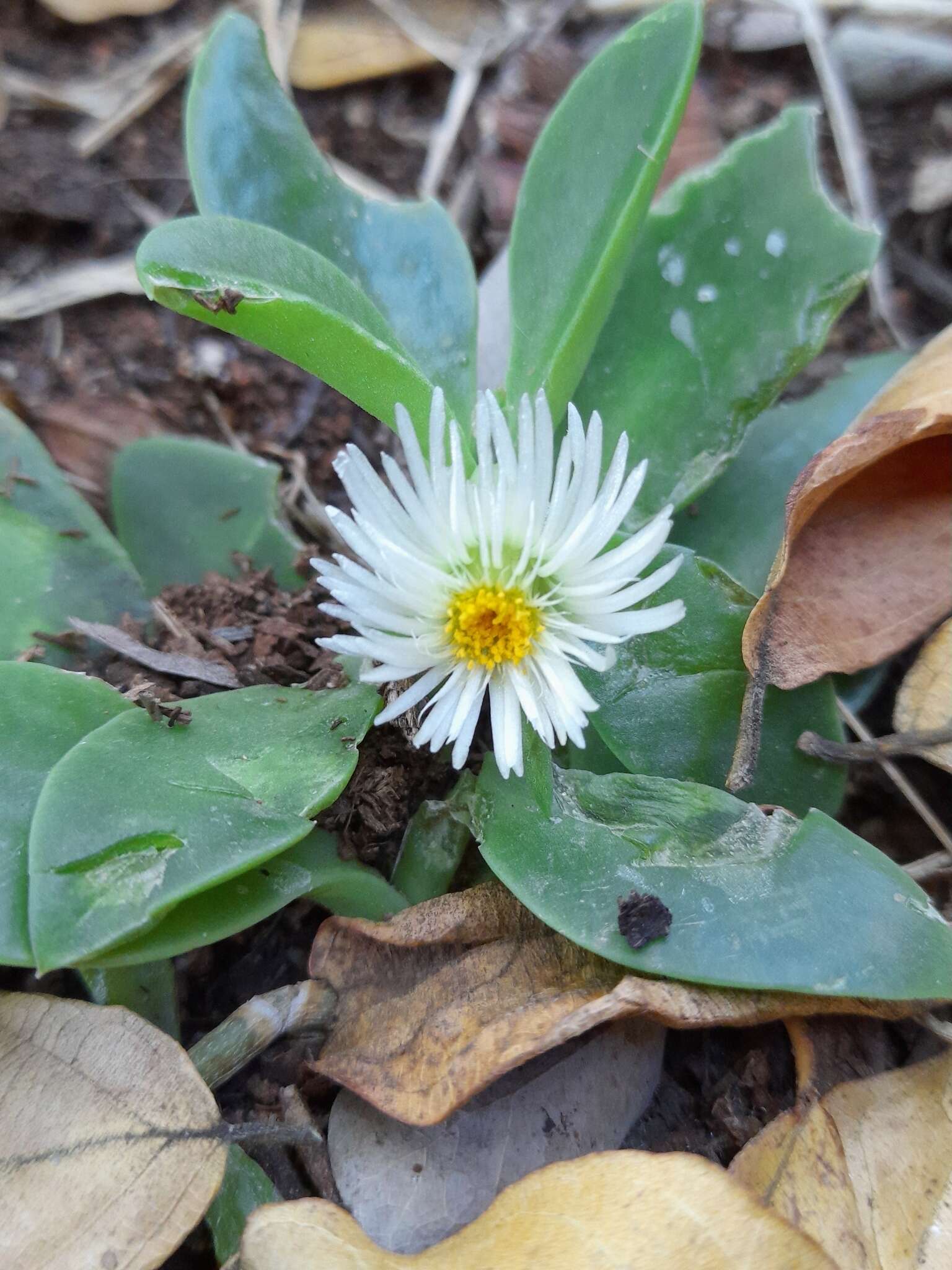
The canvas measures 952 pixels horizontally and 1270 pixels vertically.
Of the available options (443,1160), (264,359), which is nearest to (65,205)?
(264,359)

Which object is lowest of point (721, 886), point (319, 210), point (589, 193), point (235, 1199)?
point (235, 1199)

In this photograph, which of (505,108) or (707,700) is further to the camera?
(505,108)

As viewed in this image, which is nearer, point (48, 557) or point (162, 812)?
point (162, 812)

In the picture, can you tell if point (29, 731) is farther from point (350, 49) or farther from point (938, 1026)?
point (350, 49)

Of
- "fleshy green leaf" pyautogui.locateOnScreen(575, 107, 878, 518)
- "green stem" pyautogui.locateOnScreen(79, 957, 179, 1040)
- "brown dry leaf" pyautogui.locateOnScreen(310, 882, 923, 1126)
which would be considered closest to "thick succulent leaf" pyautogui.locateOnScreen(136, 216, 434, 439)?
"fleshy green leaf" pyautogui.locateOnScreen(575, 107, 878, 518)

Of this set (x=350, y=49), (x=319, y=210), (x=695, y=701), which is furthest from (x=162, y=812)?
(x=350, y=49)

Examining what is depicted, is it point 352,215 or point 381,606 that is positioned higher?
point 352,215

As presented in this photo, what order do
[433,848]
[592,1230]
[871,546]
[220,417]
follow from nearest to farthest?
[592,1230] → [433,848] → [871,546] → [220,417]

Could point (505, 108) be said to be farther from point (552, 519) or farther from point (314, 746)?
point (314, 746)
